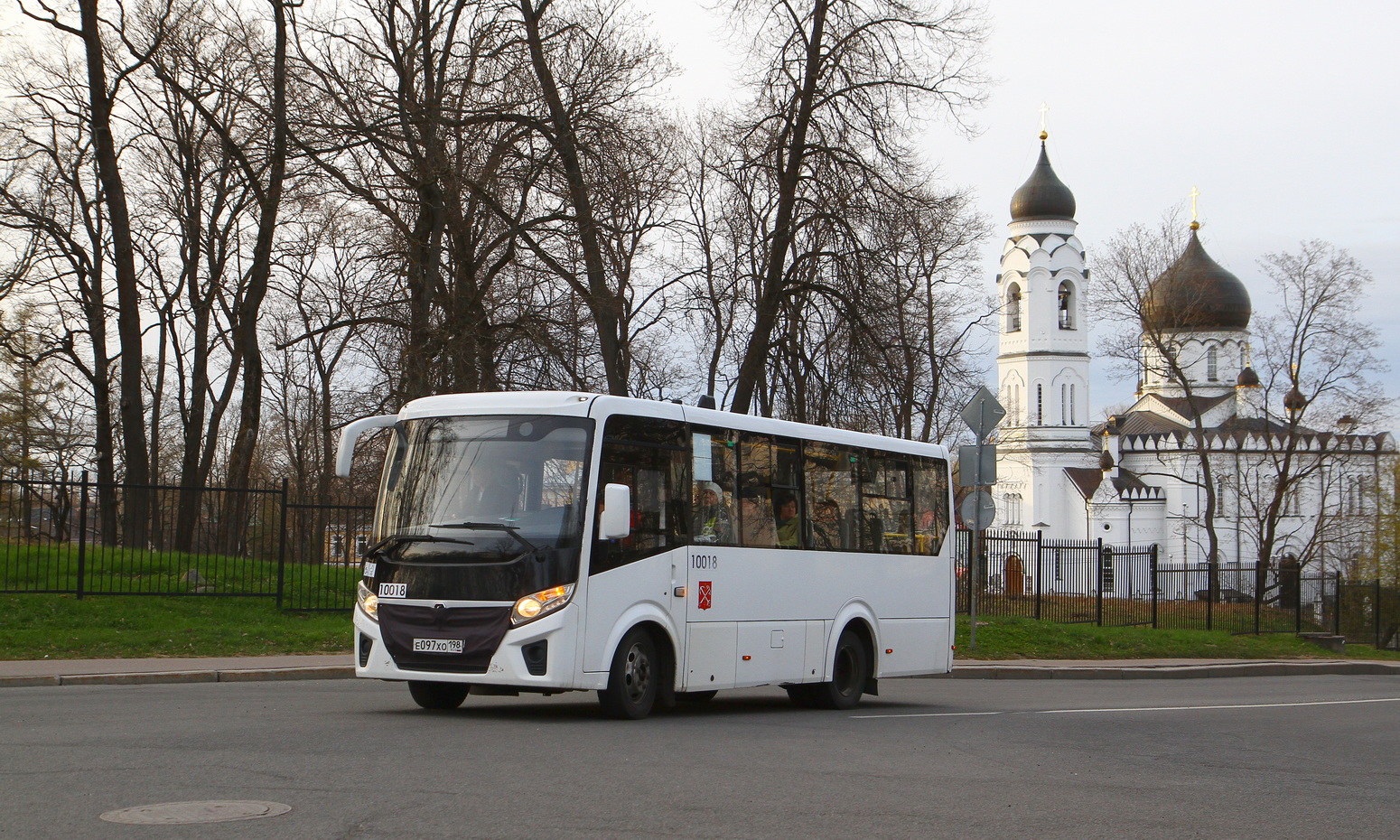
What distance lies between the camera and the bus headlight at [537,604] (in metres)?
11.4

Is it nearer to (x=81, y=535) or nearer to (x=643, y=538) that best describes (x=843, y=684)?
(x=643, y=538)

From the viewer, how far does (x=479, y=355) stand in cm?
2461

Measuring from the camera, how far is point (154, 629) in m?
19.3

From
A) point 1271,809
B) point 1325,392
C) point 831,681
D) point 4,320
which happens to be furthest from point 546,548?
point 1325,392

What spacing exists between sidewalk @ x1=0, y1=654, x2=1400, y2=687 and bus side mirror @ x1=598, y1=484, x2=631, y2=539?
687 centimetres

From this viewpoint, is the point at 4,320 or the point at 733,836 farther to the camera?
the point at 4,320

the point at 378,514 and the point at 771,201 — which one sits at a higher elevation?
the point at 771,201

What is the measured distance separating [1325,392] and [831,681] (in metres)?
48.6

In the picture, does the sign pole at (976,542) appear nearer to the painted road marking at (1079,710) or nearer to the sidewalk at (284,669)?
the sidewalk at (284,669)

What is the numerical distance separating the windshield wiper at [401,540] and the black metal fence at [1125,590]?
17.4 meters

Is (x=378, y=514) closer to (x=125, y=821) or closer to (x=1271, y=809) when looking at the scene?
(x=125, y=821)

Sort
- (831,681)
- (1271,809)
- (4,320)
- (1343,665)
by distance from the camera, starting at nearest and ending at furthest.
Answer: (1271,809) → (831,681) → (1343,665) → (4,320)

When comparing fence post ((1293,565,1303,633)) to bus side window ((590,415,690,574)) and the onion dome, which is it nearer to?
the onion dome

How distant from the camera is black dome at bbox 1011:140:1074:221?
105 m
